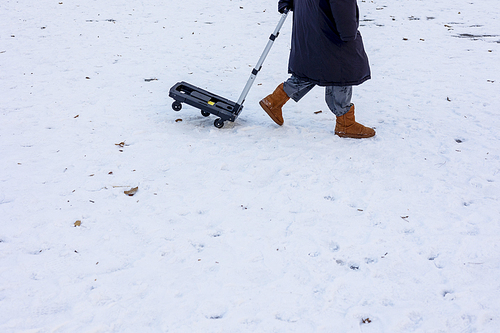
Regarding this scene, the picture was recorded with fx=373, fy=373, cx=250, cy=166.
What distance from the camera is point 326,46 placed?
3.51 meters

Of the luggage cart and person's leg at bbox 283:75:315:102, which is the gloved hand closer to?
the luggage cart

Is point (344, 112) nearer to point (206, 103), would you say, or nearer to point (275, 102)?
point (275, 102)

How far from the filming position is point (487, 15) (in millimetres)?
8719

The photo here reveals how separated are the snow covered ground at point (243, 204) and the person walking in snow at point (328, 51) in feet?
1.87

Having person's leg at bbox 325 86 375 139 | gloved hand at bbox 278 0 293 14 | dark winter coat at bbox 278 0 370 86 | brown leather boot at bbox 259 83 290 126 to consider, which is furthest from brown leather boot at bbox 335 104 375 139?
gloved hand at bbox 278 0 293 14

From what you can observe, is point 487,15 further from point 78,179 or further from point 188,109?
point 78,179

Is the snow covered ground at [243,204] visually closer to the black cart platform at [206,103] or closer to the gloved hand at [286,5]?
the black cart platform at [206,103]

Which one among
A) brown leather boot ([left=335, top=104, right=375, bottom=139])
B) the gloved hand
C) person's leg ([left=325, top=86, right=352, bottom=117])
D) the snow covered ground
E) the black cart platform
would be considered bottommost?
the snow covered ground

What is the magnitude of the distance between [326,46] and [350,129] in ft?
3.22

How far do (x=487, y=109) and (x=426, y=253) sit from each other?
9.95 ft

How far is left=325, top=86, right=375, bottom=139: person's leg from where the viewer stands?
379 cm

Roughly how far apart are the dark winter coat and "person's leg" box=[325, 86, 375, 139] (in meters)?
0.18

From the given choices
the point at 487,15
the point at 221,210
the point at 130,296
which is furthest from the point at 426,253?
the point at 487,15

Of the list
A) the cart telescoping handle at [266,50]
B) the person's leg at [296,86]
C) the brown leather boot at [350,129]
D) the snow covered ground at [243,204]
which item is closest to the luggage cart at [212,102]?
the cart telescoping handle at [266,50]
